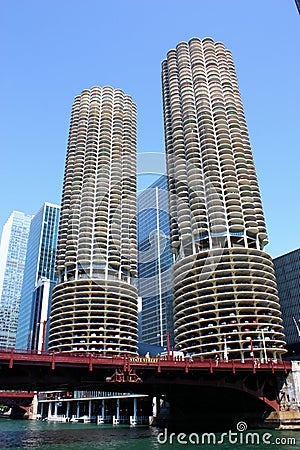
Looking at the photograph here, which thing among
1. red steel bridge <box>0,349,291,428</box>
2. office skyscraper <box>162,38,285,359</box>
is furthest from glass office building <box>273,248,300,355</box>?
red steel bridge <box>0,349,291,428</box>

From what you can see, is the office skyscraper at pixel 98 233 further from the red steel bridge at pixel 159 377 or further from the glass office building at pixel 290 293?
the glass office building at pixel 290 293

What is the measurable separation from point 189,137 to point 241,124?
2065cm

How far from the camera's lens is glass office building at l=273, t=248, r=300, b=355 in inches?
6376

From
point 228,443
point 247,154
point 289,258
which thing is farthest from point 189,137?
point 228,443

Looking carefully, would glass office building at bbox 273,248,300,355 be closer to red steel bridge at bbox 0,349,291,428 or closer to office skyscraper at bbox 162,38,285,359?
office skyscraper at bbox 162,38,285,359

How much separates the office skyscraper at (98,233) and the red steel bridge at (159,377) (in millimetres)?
57824

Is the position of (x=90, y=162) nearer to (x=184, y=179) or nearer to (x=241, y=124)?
(x=184, y=179)

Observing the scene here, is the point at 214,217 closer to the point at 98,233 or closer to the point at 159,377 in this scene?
the point at 98,233

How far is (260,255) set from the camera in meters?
128

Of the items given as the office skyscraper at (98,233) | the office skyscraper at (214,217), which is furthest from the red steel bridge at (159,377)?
the office skyscraper at (98,233)

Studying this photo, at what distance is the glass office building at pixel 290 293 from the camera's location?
6376 inches

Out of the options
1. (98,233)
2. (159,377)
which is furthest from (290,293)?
(159,377)

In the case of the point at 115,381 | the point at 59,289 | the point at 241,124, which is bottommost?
the point at 115,381

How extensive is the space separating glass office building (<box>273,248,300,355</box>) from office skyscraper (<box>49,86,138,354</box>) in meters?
61.8
